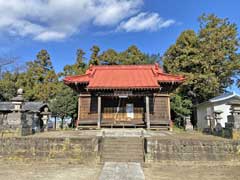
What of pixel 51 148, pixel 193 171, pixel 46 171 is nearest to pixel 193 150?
pixel 193 171

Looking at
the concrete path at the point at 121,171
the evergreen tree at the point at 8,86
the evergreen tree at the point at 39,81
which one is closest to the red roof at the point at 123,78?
the concrete path at the point at 121,171

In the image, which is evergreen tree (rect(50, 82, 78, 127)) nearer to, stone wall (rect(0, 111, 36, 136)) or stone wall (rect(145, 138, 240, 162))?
stone wall (rect(0, 111, 36, 136))

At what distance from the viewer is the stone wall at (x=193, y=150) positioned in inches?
305

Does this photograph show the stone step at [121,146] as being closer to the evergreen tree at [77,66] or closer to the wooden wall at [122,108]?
the wooden wall at [122,108]

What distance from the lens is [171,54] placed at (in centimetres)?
2359

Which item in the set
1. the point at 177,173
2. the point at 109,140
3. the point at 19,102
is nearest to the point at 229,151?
the point at 177,173

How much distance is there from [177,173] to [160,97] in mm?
9552

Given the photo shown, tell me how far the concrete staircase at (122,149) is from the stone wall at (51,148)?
1.56 feet

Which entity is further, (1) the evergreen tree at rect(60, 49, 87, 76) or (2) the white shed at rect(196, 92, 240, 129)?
(1) the evergreen tree at rect(60, 49, 87, 76)

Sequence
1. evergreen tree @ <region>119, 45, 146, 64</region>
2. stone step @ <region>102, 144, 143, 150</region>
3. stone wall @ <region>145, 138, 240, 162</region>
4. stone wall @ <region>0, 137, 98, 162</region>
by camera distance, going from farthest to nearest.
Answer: evergreen tree @ <region>119, 45, 146, 64</region> < stone step @ <region>102, 144, 143, 150</region> < stone wall @ <region>0, 137, 98, 162</region> < stone wall @ <region>145, 138, 240, 162</region>

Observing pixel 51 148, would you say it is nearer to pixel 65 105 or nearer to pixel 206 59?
pixel 65 105

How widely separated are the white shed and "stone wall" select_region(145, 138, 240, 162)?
31.6 ft

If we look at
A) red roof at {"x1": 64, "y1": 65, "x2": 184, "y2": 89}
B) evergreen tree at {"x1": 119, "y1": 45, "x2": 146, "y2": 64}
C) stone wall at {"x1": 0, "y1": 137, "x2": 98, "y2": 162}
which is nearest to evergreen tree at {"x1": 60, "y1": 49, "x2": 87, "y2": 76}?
evergreen tree at {"x1": 119, "y1": 45, "x2": 146, "y2": 64}

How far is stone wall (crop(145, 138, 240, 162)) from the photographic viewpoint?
7750 millimetres
